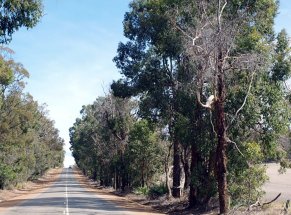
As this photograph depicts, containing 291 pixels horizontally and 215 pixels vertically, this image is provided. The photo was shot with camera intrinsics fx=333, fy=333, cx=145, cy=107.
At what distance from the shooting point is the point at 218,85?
1488 centimetres

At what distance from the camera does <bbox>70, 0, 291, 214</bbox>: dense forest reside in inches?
570

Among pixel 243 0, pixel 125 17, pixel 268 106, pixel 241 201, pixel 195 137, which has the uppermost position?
pixel 125 17

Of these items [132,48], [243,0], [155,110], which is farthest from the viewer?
[132,48]

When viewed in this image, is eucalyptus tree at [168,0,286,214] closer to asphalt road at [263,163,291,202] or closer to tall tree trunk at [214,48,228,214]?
tall tree trunk at [214,48,228,214]

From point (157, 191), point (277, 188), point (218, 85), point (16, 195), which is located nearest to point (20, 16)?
point (218, 85)

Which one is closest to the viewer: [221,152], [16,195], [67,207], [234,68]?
[221,152]

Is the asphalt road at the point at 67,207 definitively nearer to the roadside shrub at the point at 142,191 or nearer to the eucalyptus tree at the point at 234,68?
the roadside shrub at the point at 142,191

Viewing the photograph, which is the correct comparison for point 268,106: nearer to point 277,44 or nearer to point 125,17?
point 277,44

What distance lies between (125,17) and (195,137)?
42.1 ft

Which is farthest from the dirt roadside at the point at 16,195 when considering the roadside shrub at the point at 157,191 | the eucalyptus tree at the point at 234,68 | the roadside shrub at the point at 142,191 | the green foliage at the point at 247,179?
the eucalyptus tree at the point at 234,68

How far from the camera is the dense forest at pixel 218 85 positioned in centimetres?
1448

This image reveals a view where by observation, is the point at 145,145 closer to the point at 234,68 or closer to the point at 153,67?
the point at 153,67

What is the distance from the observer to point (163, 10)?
2070cm

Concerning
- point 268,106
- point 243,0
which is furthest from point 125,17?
point 268,106
